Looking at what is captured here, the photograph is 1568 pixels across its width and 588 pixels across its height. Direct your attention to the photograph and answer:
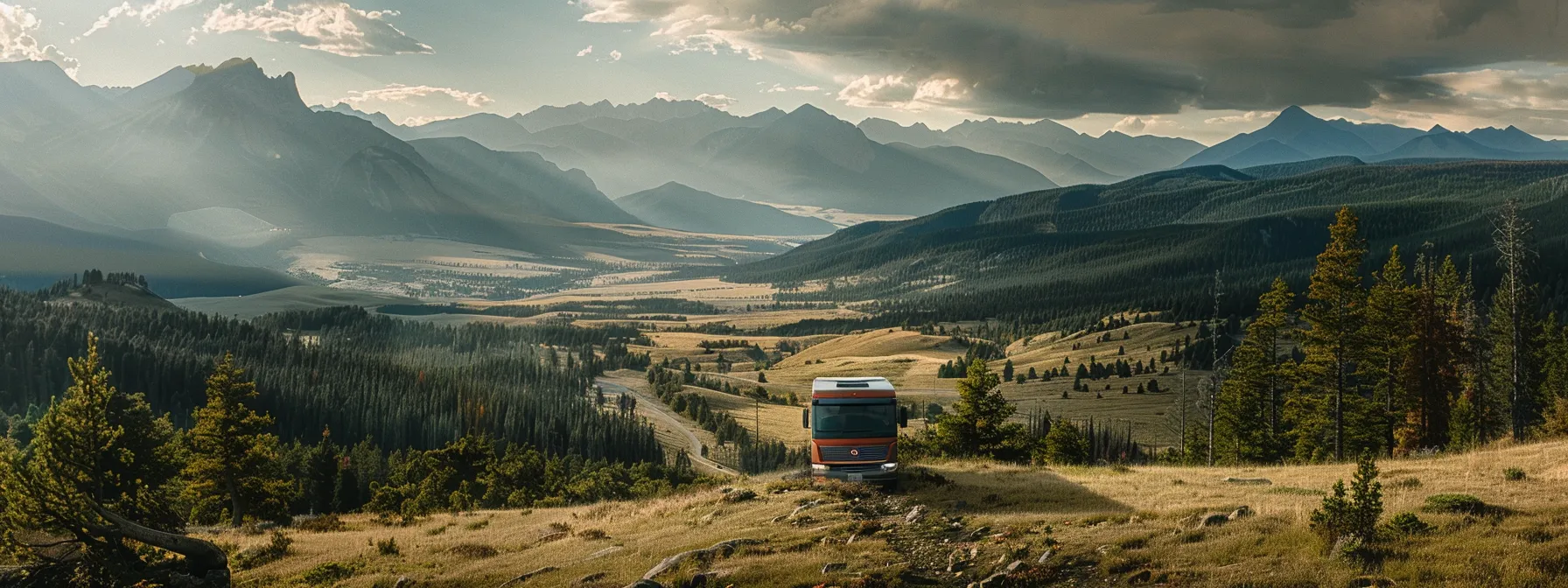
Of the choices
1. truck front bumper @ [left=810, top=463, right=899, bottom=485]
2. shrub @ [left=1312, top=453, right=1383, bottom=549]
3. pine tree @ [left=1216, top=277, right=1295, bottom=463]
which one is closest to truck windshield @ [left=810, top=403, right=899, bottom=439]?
truck front bumper @ [left=810, top=463, right=899, bottom=485]

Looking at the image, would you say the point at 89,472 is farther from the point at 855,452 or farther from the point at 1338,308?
the point at 1338,308

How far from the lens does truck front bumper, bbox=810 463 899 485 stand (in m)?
39.6

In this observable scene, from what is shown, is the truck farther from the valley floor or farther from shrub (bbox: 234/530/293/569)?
shrub (bbox: 234/530/293/569)

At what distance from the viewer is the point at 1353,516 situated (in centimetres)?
2130

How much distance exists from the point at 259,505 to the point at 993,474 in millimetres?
47863

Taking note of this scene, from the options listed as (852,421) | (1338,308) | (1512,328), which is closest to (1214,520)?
(852,421)

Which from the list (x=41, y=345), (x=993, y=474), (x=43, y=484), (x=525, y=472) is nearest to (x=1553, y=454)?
(x=993, y=474)

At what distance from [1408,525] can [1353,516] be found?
6.39 feet

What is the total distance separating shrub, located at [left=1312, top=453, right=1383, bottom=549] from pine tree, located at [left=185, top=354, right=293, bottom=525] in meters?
58.0

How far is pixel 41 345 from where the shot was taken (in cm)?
19788

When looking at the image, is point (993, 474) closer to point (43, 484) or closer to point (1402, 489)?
point (1402, 489)

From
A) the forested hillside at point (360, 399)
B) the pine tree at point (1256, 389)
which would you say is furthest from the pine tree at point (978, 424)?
the forested hillside at point (360, 399)

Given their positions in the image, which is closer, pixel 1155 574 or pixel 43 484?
pixel 1155 574

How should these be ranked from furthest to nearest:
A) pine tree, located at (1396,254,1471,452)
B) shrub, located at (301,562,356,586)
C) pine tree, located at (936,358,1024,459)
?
1. pine tree, located at (936,358,1024,459)
2. pine tree, located at (1396,254,1471,452)
3. shrub, located at (301,562,356,586)
